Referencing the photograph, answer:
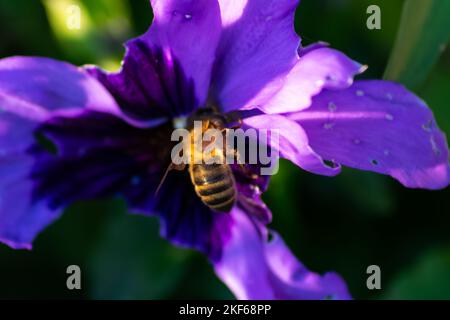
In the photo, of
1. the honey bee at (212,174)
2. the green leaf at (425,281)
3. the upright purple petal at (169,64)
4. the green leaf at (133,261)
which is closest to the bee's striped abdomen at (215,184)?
the honey bee at (212,174)

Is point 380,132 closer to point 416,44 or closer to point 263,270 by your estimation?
point 416,44

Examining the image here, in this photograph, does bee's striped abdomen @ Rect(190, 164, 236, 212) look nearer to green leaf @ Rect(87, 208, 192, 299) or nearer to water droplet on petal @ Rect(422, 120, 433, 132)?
water droplet on petal @ Rect(422, 120, 433, 132)

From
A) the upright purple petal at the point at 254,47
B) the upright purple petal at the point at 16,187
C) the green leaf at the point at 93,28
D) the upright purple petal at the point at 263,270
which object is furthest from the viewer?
the green leaf at the point at 93,28

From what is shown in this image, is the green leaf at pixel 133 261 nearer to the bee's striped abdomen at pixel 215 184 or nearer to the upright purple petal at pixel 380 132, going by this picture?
the bee's striped abdomen at pixel 215 184

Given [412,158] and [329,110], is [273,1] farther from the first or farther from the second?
[412,158]

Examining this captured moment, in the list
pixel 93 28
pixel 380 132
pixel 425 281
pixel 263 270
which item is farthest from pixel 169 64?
pixel 425 281

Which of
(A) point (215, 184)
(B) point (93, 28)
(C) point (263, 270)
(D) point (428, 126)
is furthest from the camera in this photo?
(B) point (93, 28)

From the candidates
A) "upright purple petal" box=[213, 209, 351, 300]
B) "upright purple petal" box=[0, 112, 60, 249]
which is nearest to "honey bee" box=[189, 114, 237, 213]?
"upright purple petal" box=[213, 209, 351, 300]
